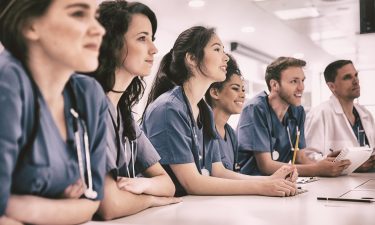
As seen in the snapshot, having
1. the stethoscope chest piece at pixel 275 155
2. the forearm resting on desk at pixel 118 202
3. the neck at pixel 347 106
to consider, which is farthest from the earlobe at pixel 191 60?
the neck at pixel 347 106

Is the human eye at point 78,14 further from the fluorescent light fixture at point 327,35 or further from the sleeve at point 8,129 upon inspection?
the fluorescent light fixture at point 327,35

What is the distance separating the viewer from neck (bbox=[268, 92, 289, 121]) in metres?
2.98

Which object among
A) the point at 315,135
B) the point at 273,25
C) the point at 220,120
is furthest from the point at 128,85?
the point at 273,25

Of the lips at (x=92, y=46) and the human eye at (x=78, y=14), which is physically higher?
the human eye at (x=78, y=14)

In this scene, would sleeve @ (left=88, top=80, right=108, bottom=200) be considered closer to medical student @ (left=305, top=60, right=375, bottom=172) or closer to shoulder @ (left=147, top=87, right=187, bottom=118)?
shoulder @ (left=147, top=87, right=187, bottom=118)

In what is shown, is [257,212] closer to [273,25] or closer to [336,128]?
[336,128]

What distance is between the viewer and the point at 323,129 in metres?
3.33

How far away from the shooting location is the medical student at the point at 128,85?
1521mm

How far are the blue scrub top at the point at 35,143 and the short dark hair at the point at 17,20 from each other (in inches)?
1.1

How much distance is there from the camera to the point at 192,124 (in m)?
1.98

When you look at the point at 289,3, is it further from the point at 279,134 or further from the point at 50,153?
the point at 50,153

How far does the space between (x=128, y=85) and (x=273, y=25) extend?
5.51m

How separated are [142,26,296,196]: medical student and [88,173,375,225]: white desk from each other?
6 cm

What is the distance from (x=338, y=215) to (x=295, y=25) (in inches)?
205
